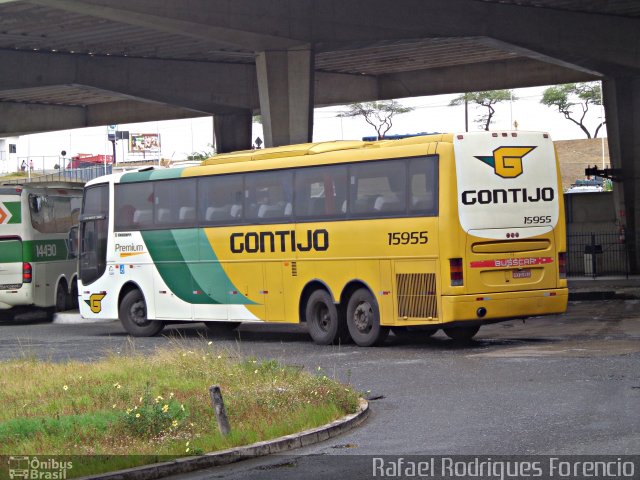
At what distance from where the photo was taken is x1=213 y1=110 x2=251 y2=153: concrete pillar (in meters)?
51.2

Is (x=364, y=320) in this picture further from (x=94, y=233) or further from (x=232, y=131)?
(x=232, y=131)

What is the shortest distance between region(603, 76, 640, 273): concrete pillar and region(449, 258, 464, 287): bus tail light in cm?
2506

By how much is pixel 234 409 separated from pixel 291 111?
23591 millimetres

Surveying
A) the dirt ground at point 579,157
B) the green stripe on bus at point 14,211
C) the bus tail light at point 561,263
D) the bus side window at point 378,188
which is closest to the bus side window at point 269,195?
the bus side window at point 378,188

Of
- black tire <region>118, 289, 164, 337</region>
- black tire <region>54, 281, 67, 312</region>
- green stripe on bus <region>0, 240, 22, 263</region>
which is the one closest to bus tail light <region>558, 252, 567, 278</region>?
black tire <region>118, 289, 164, 337</region>

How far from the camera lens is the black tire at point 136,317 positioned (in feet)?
82.6

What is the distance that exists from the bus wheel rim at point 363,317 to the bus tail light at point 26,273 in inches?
532

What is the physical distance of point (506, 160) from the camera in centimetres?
1944

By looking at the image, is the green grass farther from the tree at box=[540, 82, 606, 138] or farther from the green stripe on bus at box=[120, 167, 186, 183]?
the tree at box=[540, 82, 606, 138]

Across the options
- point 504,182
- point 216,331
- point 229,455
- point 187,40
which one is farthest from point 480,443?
point 187,40

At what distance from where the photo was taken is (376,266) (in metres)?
19.9

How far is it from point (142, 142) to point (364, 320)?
137 m

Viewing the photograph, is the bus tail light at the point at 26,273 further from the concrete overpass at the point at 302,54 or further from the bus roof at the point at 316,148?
the bus roof at the point at 316,148

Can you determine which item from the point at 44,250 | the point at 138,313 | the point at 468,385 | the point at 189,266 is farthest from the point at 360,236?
the point at 44,250
